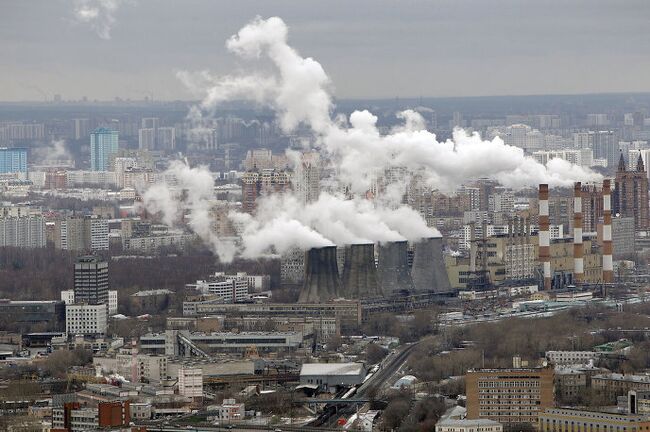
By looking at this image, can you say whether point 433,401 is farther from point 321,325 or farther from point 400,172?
point 400,172

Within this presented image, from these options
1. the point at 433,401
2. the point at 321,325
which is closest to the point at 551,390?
the point at 433,401

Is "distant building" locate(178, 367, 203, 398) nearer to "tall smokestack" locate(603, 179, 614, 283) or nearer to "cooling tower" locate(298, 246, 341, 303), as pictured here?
"cooling tower" locate(298, 246, 341, 303)

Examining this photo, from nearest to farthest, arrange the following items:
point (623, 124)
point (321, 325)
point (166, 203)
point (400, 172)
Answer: point (321, 325)
point (400, 172)
point (166, 203)
point (623, 124)

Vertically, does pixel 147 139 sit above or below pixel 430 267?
above

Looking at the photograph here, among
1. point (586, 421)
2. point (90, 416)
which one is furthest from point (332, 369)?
Result: point (586, 421)

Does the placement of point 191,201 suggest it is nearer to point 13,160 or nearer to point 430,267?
point 430,267

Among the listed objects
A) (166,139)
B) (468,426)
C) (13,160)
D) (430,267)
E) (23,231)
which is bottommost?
(468,426)

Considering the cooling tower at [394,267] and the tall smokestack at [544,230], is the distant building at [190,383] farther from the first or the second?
the tall smokestack at [544,230]
